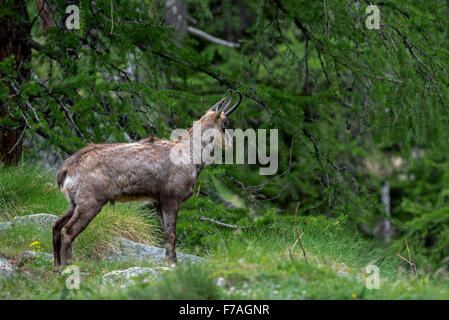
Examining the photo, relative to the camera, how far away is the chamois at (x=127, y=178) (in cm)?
652

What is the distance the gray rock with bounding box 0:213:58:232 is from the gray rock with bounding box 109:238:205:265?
1.01 meters

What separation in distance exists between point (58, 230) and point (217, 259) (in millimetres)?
1889

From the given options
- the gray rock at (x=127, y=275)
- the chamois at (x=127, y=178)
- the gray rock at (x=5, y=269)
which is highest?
the chamois at (x=127, y=178)

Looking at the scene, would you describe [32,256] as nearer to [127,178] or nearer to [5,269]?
[5,269]

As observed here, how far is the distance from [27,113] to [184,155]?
9.94 feet

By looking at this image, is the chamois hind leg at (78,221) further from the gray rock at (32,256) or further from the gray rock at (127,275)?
the gray rock at (32,256)

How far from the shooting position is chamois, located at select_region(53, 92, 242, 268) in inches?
257

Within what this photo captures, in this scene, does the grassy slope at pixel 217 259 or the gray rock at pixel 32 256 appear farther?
the gray rock at pixel 32 256

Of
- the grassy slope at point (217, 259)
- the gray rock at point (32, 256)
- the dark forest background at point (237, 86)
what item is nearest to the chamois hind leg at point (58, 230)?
the grassy slope at point (217, 259)

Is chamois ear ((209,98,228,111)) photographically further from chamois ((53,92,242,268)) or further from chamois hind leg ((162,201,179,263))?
chamois hind leg ((162,201,179,263))

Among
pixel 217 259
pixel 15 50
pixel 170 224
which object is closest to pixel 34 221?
pixel 170 224

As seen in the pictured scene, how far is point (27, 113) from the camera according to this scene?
28.9ft

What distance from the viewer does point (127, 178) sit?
22.2 feet

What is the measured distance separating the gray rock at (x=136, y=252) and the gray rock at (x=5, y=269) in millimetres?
1395
